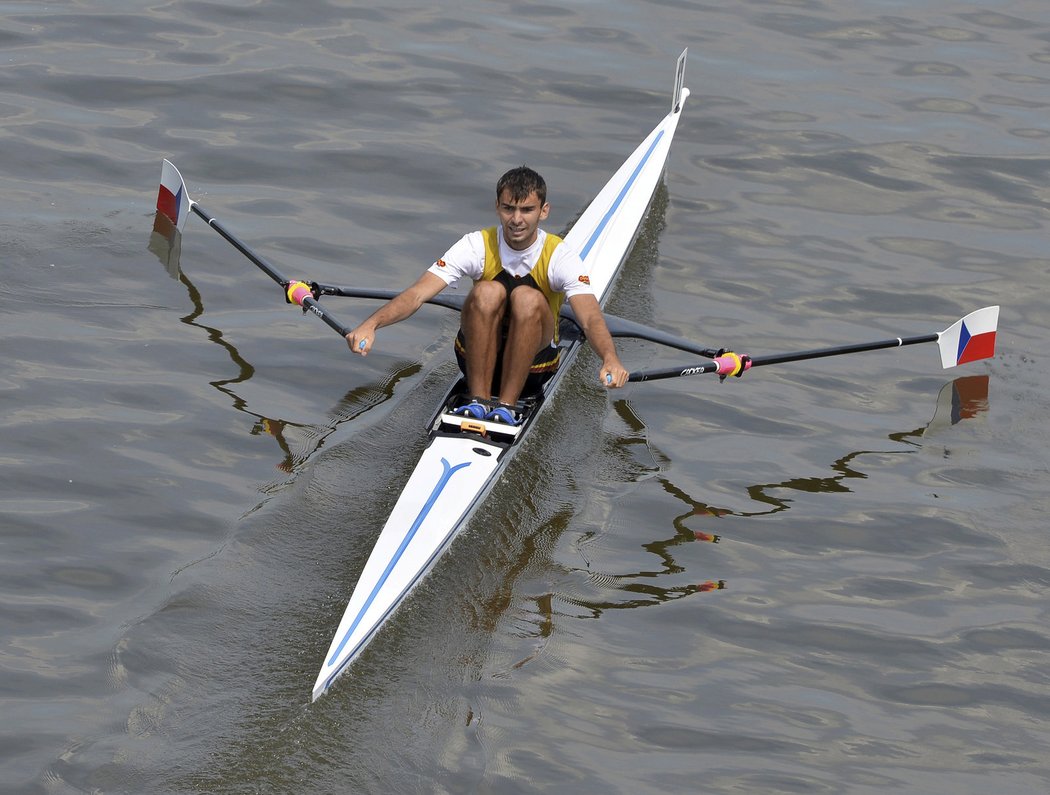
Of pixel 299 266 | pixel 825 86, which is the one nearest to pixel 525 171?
pixel 299 266

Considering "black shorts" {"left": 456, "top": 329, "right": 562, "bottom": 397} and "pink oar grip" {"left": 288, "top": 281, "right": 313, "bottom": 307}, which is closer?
"black shorts" {"left": 456, "top": 329, "right": 562, "bottom": 397}

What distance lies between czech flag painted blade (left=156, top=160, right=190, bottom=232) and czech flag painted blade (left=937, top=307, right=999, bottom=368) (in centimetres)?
601

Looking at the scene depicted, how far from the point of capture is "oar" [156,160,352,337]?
880 cm

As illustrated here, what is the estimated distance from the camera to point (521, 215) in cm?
746

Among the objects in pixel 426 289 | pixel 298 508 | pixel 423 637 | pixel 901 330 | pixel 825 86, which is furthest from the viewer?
pixel 825 86

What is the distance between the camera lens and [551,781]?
18.3 ft

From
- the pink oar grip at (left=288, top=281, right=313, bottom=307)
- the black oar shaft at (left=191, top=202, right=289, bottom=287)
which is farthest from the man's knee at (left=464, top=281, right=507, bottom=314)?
the black oar shaft at (left=191, top=202, right=289, bottom=287)

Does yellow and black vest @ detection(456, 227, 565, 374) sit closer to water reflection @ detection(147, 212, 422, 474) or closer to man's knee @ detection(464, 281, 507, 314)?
man's knee @ detection(464, 281, 507, 314)

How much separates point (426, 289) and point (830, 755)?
366 centimetres

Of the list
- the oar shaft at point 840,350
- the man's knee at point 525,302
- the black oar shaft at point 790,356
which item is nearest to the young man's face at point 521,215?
the man's knee at point 525,302

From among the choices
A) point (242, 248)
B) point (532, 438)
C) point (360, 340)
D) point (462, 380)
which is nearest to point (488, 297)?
point (462, 380)

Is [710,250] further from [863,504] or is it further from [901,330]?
[863,504]

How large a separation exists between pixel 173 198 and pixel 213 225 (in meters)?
0.70

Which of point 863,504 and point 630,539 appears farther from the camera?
point 863,504
